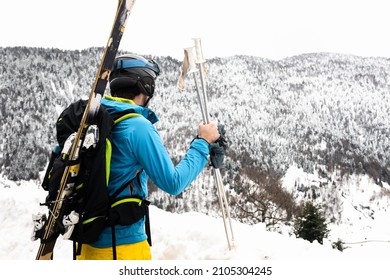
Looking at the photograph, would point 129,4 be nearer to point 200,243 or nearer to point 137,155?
point 137,155

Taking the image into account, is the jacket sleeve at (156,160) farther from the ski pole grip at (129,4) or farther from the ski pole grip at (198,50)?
the ski pole grip at (198,50)

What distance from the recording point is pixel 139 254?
1796mm

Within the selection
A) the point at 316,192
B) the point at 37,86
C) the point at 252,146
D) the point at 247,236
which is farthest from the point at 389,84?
the point at 247,236

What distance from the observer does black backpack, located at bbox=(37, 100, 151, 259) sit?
1.63 metres

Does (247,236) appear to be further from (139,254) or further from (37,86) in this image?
(37,86)

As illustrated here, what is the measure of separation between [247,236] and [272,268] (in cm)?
185

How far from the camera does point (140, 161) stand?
1.63m

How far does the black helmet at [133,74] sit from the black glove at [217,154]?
705 millimetres

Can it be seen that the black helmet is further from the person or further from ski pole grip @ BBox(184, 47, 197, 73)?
ski pole grip @ BBox(184, 47, 197, 73)

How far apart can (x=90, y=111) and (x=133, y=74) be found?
367 mm

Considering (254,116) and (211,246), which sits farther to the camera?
(254,116)

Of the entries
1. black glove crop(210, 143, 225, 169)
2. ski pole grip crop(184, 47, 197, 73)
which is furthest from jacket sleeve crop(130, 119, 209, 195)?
ski pole grip crop(184, 47, 197, 73)

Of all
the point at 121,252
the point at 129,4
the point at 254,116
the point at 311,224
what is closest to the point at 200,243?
the point at 121,252

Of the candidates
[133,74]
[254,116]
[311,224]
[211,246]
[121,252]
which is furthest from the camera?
[254,116]
